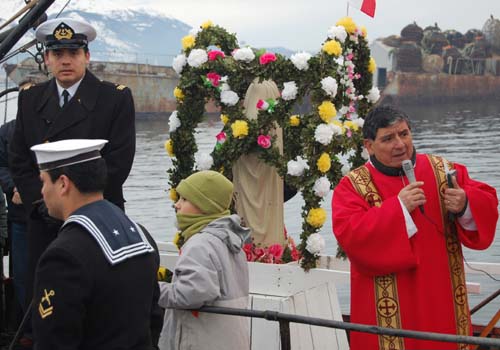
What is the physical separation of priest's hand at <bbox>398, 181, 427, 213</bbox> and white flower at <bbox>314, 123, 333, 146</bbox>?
2.31m

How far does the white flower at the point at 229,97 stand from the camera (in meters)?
6.55

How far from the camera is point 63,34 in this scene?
4.64 meters

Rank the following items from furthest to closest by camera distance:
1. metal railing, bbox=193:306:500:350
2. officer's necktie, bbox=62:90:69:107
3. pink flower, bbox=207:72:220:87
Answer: pink flower, bbox=207:72:220:87
officer's necktie, bbox=62:90:69:107
metal railing, bbox=193:306:500:350

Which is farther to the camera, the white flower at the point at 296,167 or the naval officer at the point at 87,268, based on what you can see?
the white flower at the point at 296,167

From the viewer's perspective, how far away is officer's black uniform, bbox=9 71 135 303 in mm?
4633

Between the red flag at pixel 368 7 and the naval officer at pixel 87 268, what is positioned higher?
the red flag at pixel 368 7

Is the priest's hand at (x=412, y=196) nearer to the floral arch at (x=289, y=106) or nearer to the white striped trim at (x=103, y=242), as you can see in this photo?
the white striped trim at (x=103, y=242)

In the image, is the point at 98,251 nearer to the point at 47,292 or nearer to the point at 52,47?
the point at 47,292

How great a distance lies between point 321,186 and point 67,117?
2154 mm

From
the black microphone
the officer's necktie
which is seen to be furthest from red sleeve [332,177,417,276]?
the officer's necktie

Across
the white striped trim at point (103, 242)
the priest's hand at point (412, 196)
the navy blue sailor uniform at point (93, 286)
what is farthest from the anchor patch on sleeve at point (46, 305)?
the priest's hand at point (412, 196)

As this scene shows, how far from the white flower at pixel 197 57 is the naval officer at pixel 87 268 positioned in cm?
362

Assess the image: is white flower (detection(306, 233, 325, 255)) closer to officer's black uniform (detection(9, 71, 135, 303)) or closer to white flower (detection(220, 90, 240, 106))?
white flower (detection(220, 90, 240, 106))

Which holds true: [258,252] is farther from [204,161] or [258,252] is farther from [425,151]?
[425,151]
